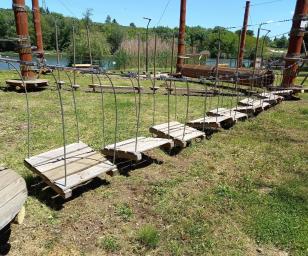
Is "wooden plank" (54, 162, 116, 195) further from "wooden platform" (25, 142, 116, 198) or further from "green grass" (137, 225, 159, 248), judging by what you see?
"green grass" (137, 225, 159, 248)

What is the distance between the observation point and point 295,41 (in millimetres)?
12031

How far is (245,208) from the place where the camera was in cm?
450

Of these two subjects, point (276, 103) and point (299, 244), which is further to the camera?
point (276, 103)

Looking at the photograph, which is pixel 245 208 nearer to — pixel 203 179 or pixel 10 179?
pixel 203 179

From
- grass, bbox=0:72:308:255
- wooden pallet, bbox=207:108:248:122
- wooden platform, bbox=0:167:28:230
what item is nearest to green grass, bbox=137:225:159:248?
grass, bbox=0:72:308:255

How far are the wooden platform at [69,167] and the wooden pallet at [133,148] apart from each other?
39 centimetres

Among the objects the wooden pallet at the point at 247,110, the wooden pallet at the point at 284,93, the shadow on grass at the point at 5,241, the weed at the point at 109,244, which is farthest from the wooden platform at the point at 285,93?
the shadow on grass at the point at 5,241

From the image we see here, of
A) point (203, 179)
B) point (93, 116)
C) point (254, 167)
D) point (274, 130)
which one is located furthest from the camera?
point (93, 116)

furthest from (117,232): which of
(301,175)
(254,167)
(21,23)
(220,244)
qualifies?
(21,23)

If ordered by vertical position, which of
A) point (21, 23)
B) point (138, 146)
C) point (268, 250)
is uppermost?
point (21, 23)

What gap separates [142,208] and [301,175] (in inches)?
119

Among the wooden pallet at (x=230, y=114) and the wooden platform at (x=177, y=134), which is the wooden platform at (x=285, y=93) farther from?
the wooden platform at (x=177, y=134)

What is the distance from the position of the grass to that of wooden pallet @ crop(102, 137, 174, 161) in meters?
0.37

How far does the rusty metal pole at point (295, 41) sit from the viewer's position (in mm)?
11633
